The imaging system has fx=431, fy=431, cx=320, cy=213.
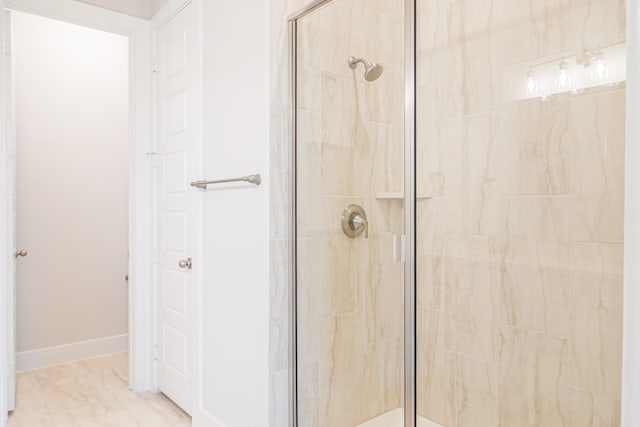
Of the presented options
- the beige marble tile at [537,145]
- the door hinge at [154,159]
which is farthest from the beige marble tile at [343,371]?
the door hinge at [154,159]

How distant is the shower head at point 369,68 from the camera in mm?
1544

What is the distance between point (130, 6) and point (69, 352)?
2585 millimetres

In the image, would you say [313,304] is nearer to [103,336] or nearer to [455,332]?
[455,332]

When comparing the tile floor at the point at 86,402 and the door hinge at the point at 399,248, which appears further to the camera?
the tile floor at the point at 86,402

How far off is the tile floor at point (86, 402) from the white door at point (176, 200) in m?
0.12

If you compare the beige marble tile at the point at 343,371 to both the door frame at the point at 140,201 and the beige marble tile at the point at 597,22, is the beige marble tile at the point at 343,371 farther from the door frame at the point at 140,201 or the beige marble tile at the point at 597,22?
→ the door frame at the point at 140,201

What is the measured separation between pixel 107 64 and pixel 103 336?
7.31ft

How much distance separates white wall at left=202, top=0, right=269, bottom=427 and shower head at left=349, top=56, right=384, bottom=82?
0.37 meters

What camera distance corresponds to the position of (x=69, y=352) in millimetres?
3354

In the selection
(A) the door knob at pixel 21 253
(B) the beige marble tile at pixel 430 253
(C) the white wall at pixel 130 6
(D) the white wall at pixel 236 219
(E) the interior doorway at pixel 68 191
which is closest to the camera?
(B) the beige marble tile at pixel 430 253

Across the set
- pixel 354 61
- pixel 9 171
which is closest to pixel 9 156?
pixel 9 171

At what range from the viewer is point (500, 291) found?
5.30 ft

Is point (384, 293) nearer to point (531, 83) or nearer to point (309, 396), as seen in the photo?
point (309, 396)

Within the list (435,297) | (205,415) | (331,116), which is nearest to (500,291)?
(435,297)
